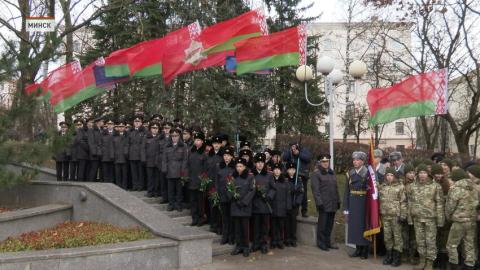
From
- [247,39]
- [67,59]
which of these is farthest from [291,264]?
[67,59]

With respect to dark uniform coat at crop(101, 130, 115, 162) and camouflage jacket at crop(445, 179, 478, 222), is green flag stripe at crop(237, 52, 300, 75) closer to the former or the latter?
camouflage jacket at crop(445, 179, 478, 222)

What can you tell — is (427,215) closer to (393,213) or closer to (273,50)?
(393,213)

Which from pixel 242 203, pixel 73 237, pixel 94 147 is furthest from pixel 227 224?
pixel 94 147

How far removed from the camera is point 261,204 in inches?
377

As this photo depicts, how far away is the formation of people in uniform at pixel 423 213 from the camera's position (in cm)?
782

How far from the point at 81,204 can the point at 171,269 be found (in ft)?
10.1

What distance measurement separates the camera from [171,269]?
27.6 feet

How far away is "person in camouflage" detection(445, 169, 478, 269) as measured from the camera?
7738 mm

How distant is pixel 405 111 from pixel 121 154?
6.42m

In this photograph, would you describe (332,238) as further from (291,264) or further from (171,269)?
(171,269)

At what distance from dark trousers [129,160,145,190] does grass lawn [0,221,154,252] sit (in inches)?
95.1

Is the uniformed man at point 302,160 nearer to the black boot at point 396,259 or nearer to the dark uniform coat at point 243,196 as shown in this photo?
the dark uniform coat at point 243,196

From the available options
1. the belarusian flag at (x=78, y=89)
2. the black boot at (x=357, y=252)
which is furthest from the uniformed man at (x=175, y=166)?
the black boot at (x=357, y=252)

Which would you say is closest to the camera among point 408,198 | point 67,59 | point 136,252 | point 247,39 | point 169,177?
point 136,252
